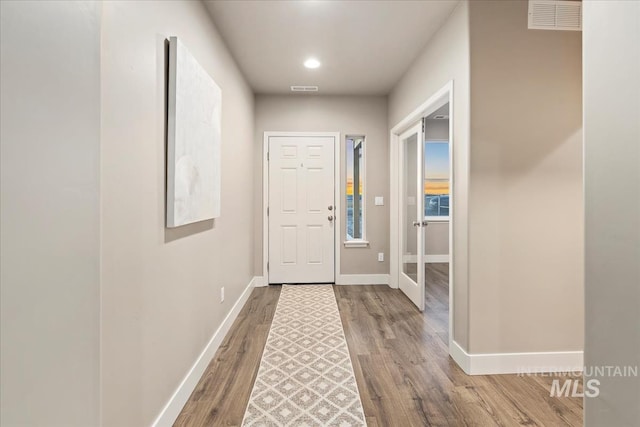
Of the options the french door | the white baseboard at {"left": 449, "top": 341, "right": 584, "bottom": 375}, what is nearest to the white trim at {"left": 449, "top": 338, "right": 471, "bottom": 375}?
the white baseboard at {"left": 449, "top": 341, "right": 584, "bottom": 375}

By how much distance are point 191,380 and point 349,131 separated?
3.57 m

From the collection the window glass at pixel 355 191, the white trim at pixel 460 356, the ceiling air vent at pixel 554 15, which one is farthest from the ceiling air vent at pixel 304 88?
the white trim at pixel 460 356

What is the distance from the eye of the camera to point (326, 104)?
4543mm

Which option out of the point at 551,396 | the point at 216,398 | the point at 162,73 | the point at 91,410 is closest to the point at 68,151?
the point at 91,410

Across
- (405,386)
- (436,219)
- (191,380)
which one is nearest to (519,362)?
(405,386)

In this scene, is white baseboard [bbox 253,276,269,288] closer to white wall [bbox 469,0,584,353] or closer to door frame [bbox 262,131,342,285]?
door frame [bbox 262,131,342,285]

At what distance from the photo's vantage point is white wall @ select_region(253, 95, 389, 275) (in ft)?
14.8

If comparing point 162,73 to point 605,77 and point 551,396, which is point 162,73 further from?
point 551,396

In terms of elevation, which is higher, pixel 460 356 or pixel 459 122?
pixel 459 122

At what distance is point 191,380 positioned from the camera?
6.48 ft

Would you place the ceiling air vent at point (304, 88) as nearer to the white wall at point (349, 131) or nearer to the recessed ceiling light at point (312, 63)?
the white wall at point (349, 131)

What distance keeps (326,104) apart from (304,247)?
201 cm

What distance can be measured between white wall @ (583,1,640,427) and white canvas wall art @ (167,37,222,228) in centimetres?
177

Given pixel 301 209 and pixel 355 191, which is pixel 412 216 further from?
pixel 301 209
